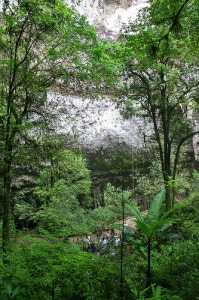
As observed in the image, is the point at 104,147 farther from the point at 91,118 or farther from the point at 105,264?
the point at 105,264

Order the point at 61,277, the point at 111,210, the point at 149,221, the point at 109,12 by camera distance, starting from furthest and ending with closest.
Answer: the point at 109,12, the point at 111,210, the point at 149,221, the point at 61,277

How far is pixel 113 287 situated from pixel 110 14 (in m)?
25.4

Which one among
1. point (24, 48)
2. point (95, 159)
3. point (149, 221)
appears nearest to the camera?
point (95, 159)

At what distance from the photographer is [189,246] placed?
12.2 feet

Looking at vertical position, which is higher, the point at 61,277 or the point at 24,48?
the point at 24,48

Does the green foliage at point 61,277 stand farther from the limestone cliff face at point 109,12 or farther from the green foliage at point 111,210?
the limestone cliff face at point 109,12

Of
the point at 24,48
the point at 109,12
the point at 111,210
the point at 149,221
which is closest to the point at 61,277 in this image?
the point at 149,221

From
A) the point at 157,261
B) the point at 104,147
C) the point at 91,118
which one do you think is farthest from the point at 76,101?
the point at 157,261

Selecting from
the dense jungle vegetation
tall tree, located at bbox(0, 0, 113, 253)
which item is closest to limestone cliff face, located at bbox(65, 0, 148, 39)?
the dense jungle vegetation

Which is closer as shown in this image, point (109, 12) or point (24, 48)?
point (24, 48)

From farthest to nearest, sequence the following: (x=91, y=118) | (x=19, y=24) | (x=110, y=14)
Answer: (x=110, y=14) → (x=91, y=118) → (x=19, y=24)

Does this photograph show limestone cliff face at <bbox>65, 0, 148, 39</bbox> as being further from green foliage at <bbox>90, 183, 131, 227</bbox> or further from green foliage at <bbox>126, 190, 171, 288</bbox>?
green foliage at <bbox>126, 190, 171, 288</bbox>

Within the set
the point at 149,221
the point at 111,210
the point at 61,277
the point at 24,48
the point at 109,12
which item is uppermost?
the point at 109,12

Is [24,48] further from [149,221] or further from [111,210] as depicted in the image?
[111,210]
